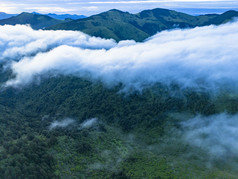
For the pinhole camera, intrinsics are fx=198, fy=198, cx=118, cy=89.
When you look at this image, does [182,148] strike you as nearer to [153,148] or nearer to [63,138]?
[153,148]

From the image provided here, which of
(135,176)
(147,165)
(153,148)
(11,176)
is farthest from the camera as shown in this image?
(153,148)

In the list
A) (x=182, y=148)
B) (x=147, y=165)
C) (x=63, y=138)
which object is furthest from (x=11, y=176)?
(x=182, y=148)

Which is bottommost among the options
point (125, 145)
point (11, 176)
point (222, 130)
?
point (125, 145)

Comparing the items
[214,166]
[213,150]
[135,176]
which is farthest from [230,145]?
[135,176]

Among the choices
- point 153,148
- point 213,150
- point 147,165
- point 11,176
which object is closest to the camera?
point 11,176

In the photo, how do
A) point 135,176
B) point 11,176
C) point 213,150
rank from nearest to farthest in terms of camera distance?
point 11,176
point 135,176
point 213,150

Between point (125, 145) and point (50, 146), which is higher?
point (50, 146)

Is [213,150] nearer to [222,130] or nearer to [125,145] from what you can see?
[222,130]

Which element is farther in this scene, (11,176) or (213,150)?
(213,150)

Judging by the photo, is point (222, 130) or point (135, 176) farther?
point (222, 130)
